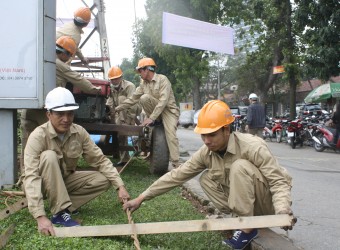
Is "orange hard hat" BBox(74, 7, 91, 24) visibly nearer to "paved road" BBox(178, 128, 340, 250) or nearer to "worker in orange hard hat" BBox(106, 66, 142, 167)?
"worker in orange hard hat" BBox(106, 66, 142, 167)

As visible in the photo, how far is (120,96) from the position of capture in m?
7.55

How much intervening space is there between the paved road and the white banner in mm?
3291

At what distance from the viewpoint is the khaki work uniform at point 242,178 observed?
3189mm

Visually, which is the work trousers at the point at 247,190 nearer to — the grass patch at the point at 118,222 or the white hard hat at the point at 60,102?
the grass patch at the point at 118,222

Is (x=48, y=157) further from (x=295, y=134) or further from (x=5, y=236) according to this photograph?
(x=295, y=134)

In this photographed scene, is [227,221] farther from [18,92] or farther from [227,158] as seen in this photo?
[18,92]

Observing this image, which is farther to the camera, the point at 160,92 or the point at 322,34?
the point at 322,34

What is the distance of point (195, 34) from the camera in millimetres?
10266

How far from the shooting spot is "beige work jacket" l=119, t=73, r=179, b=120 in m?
6.40

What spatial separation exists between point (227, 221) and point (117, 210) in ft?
5.33

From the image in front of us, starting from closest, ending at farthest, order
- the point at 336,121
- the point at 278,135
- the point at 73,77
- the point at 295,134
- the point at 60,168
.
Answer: the point at 60,168
the point at 73,77
the point at 336,121
the point at 295,134
the point at 278,135

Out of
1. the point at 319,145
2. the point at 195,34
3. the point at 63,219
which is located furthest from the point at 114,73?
the point at 319,145

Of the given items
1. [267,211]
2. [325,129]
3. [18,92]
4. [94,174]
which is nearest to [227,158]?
[267,211]

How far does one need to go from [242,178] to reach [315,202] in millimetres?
2898
